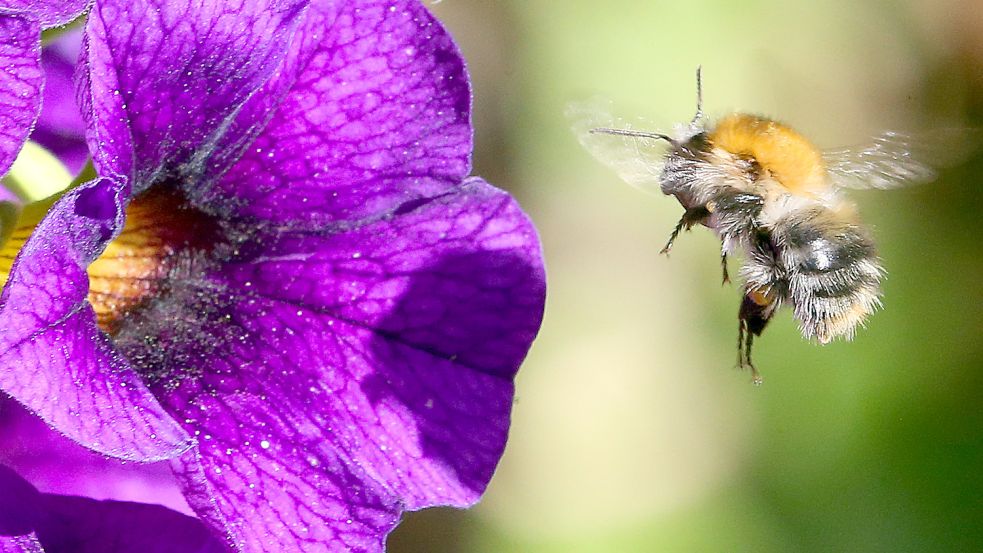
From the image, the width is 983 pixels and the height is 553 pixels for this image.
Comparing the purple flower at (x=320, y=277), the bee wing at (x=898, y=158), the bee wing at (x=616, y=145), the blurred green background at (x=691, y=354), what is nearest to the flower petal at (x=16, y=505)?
the purple flower at (x=320, y=277)

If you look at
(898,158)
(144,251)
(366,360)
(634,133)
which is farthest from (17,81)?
(898,158)

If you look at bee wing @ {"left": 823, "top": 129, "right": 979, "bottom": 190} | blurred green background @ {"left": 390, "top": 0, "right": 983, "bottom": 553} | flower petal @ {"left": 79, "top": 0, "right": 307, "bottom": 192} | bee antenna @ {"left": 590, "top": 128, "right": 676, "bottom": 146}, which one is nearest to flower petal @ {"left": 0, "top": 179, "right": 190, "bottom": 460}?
flower petal @ {"left": 79, "top": 0, "right": 307, "bottom": 192}

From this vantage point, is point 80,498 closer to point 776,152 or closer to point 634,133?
point 634,133

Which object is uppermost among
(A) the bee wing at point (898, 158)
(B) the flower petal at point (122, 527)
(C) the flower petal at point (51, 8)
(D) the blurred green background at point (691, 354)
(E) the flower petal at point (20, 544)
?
(C) the flower petal at point (51, 8)

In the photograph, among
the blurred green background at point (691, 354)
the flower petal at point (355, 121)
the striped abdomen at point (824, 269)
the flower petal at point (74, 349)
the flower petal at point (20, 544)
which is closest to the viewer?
the flower petal at point (74, 349)

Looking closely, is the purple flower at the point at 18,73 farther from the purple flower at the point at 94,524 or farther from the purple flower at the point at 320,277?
the purple flower at the point at 94,524

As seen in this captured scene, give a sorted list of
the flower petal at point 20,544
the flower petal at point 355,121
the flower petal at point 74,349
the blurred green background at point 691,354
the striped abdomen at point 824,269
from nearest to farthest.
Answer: the flower petal at point 74,349, the flower petal at point 20,544, the flower petal at point 355,121, the striped abdomen at point 824,269, the blurred green background at point 691,354
